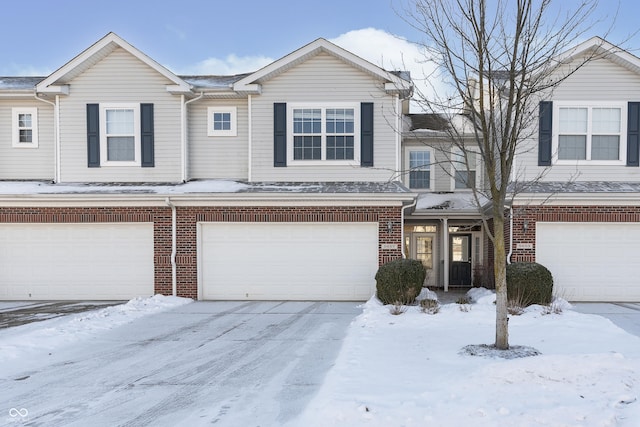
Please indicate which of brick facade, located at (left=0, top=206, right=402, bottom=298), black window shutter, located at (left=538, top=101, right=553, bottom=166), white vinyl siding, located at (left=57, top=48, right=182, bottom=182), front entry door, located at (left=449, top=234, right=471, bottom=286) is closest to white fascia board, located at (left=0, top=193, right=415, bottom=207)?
brick facade, located at (left=0, top=206, right=402, bottom=298)

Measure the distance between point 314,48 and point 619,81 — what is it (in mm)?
8529

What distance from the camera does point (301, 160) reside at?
1382cm

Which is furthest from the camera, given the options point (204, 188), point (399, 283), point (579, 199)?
point (204, 188)

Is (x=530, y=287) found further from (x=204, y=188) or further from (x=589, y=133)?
(x=204, y=188)

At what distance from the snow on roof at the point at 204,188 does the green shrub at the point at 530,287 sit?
344 cm

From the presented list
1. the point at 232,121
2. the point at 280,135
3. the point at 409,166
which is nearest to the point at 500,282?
the point at 280,135

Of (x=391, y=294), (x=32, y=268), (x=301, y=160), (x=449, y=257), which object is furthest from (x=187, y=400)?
(x=449, y=257)

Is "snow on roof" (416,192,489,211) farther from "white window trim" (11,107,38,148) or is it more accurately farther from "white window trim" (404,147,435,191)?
"white window trim" (11,107,38,148)

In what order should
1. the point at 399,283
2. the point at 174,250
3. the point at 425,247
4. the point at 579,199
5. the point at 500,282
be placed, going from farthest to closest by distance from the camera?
1. the point at 425,247
2. the point at 174,250
3. the point at 579,199
4. the point at 399,283
5. the point at 500,282

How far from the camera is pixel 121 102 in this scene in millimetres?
14125

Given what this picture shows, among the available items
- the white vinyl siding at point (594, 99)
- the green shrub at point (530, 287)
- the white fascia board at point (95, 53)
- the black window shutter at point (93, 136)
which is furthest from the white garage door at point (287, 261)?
the white vinyl siding at point (594, 99)

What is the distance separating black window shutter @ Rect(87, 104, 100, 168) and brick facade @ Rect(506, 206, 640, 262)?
38.4ft

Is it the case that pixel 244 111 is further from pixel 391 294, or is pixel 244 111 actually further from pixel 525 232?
pixel 525 232

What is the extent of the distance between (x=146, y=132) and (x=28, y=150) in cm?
393
